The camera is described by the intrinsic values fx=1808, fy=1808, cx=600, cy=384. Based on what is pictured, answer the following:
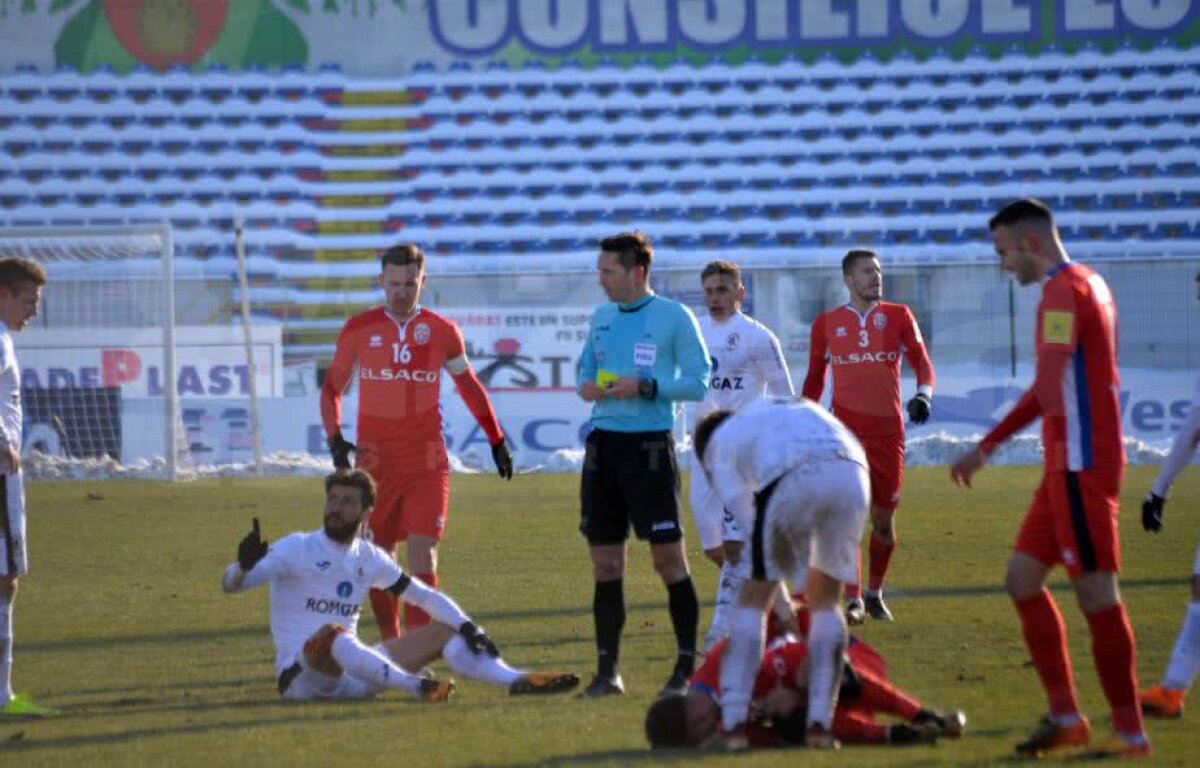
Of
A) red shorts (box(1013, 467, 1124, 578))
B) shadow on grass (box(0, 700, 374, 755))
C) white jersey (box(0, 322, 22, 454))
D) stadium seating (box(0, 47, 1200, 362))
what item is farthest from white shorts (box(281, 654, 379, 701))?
stadium seating (box(0, 47, 1200, 362))

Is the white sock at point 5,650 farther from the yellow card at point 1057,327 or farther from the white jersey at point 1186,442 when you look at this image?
the white jersey at point 1186,442

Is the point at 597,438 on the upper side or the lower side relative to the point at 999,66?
lower

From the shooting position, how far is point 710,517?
9.05 m

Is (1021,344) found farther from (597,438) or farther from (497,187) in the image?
(597,438)

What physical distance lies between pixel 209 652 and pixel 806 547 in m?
4.24

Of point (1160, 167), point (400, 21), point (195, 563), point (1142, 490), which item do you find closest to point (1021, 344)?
point (1142, 490)

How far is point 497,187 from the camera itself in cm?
3572

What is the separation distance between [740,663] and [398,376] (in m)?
3.23

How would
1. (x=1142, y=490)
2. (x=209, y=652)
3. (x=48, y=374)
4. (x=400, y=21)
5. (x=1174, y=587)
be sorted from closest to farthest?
(x=209, y=652) < (x=1174, y=587) < (x=1142, y=490) < (x=48, y=374) < (x=400, y=21)

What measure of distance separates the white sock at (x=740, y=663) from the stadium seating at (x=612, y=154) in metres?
28.1

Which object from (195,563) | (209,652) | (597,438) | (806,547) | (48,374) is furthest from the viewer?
(48,374)

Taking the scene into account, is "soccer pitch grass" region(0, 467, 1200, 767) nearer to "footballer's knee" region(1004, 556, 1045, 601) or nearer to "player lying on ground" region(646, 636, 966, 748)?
"player lying on ground" region(646, 636, 966, 748)

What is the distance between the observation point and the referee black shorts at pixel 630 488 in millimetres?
7531

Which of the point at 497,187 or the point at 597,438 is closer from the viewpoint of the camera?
the point at 597,438
